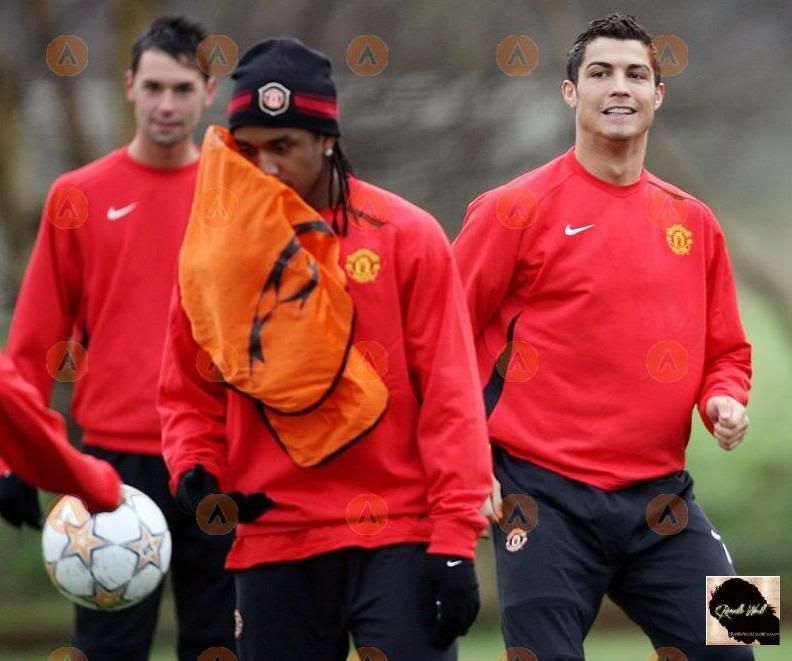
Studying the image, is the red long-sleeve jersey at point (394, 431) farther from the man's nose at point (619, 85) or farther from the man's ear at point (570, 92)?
the man's ear at point (570, 92)

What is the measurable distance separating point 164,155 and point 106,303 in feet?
1.74

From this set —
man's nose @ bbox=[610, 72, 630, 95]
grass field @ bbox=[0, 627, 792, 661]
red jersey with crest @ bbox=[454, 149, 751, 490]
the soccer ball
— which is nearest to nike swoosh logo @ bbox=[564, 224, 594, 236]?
red jersey with crest @ bbox=[454, 149, 751, 490]

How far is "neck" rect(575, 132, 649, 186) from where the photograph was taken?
5633mm

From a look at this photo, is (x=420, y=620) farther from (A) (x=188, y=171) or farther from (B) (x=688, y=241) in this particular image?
(A) (x=188, y=171)

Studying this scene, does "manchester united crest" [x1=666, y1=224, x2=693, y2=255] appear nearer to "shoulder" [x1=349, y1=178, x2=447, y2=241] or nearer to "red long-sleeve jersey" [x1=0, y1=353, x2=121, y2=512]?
"shoulder" [x1=349, y1=178, x2=447, y2=241]

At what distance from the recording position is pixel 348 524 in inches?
186

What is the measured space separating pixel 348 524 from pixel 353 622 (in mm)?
229

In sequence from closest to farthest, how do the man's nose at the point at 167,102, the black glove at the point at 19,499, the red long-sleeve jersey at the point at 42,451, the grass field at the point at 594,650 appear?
the red long-sleeve jersey at the point at 42,451, the black glove at the point at 19,499, the man's nose at the point at 167,102, the grass field at the point at 594,650

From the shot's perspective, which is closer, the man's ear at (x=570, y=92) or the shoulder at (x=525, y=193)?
the shoulder at (x=525, y=193)

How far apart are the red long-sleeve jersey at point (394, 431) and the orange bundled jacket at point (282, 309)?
0.16 ft

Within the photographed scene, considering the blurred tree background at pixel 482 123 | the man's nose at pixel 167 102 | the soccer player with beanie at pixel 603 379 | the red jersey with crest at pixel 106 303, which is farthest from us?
the blurred tree background at pixel 482 123

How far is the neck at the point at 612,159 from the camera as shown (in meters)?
5.63

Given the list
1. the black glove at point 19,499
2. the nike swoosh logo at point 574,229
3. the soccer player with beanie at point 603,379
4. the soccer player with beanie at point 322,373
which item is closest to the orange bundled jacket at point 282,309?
→ the soccer player with beanie at point 322,373

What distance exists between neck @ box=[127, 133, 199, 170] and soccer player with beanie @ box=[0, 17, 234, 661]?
0.01 meters
